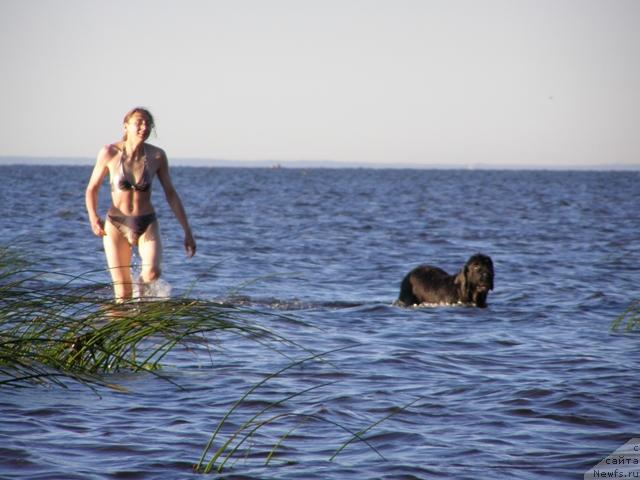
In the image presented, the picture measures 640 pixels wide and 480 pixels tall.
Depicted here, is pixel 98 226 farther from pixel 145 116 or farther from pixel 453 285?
pixel 453 285

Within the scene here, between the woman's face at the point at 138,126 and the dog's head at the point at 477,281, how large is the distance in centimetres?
518

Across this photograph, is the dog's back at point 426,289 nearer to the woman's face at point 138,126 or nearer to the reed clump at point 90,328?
the woman's face at point 138,126

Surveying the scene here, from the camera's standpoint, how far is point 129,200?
8.37 m

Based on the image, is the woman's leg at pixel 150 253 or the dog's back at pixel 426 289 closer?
the woman's leg at pixel 150 253

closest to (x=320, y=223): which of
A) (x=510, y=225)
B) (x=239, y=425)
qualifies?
(x=510, y=225)

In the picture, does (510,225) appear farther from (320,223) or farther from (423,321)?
(423,321)

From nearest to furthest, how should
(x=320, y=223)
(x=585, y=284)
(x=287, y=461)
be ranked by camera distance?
1. (x=287, y=461)
2. (x=585, y=284)
3. (x=320, y=223)

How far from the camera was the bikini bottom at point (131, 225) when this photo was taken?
27.3 ft

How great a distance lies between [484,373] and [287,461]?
2.98 meters

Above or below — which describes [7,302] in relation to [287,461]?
above

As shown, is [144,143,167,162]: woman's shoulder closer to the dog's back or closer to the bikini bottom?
the bikini bottom

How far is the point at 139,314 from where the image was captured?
643 centimetres

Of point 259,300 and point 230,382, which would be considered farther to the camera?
point 259,300

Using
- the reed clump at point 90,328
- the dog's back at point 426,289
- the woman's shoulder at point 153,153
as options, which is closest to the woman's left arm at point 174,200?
the woman's shoulder at point 153,153
